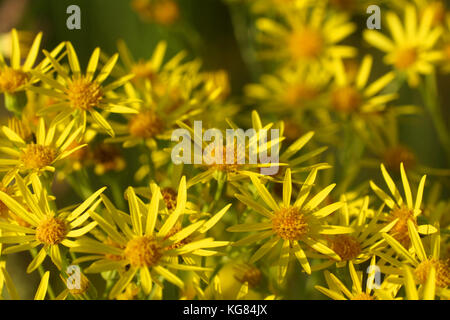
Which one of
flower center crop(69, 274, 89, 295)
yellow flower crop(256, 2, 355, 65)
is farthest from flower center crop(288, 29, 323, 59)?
flower center crop(69, 274, 89, 295)

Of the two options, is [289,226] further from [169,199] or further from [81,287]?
[81,287]

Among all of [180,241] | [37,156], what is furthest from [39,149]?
[180,241]

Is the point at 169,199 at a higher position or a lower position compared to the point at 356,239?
higher

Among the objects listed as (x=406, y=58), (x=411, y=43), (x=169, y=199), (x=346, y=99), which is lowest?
(x=169, y=199)

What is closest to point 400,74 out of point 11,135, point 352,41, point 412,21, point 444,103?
point 412,21

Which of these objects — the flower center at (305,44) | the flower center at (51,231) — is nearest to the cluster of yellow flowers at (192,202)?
the flower center at (51,231)

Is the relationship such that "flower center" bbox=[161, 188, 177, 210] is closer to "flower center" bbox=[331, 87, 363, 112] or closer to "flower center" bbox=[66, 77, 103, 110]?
"flower center" bbox=[66, 77, 103, 110]

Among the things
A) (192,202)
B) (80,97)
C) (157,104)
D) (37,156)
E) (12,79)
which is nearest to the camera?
(37,156)

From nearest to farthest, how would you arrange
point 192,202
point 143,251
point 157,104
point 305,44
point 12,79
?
point 143,251
point 192,202
point 12,79
point 157,104
point 305,44
